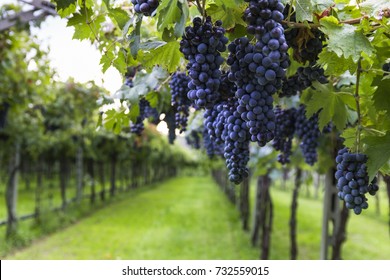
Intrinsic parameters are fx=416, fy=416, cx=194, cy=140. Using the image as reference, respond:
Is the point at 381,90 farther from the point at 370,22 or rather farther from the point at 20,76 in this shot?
the point at 20,76

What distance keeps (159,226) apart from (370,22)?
1222cm

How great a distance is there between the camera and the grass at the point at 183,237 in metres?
9.54

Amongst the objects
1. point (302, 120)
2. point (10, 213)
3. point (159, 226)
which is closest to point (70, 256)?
point (10, 213)

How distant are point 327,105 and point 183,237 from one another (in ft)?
32.0

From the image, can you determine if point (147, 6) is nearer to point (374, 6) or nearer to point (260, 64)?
point (260, 64)

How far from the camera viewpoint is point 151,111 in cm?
317

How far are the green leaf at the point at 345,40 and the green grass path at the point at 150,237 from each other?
26.6 feet

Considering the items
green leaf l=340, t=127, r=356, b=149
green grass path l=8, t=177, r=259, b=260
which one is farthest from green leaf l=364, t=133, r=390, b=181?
green grass path l=8, t=177, r=259, b=260

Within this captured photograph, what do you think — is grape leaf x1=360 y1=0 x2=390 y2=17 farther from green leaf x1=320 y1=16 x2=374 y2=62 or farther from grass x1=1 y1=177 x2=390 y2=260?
grass x1=1 y1=177 x2=390 y2=260

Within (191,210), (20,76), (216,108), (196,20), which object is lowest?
(191,210)

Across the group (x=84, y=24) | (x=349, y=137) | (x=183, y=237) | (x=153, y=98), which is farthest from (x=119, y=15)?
(x=183, y=237)

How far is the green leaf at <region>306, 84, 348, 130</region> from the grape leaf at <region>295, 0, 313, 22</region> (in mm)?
751

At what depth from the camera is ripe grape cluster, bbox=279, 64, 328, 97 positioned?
1774mm

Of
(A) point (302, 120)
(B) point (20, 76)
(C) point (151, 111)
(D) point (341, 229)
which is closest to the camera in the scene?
(A) point (302, 120)
